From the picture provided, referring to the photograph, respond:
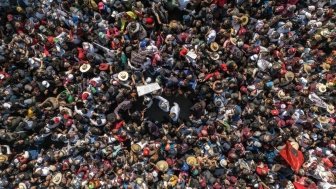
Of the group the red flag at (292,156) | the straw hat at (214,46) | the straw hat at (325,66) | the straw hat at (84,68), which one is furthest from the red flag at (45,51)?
the straw hat at (325,66)

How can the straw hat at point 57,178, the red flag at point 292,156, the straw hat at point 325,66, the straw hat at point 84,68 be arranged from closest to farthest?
the red flag at point 292,156 → the straw hat at point 57,178 → the straw hat at point 84,68 → the straw hat at point 325,66

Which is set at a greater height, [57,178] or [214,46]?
[214,46]

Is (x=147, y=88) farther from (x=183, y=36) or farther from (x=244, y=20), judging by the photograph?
(x=244, y=20)

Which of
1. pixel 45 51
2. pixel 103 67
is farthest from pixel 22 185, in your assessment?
pixel 103 67

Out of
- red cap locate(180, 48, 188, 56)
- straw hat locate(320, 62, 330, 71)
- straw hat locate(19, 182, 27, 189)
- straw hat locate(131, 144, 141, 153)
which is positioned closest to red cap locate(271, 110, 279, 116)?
straw hat locate(320, 62, 330, 71)

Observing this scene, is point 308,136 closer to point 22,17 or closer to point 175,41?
point 175,41

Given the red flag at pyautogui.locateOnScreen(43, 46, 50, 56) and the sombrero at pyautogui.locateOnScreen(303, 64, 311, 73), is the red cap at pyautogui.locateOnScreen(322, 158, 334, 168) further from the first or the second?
the red flag at pyautogui.locateOnScreen(43, 46, 50, 56)

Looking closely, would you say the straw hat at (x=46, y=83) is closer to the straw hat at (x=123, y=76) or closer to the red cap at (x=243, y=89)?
the straw hat at (x=123, y=76)
